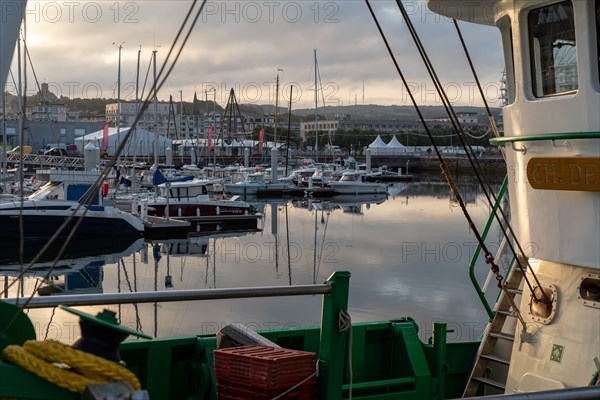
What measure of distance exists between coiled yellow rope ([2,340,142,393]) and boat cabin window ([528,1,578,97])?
17.5ft

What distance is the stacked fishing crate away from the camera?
666cm

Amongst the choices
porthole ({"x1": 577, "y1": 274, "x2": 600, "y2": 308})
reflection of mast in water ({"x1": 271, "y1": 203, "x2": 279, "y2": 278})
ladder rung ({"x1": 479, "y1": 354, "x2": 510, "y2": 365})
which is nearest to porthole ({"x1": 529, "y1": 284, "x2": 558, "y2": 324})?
porthole ({"x1": 577, "y1": 274, "x2": 600, "y2": 308})

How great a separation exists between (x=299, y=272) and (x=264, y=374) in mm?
26761

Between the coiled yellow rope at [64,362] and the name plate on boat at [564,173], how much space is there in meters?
4.68

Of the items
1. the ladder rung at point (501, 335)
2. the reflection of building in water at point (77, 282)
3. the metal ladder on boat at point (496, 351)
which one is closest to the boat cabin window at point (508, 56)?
the metal ladder on boat at point (496, 351)

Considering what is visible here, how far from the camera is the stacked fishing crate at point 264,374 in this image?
666 cm

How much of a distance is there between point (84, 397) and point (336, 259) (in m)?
33.8

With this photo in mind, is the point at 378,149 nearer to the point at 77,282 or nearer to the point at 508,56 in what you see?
the point at 77,282

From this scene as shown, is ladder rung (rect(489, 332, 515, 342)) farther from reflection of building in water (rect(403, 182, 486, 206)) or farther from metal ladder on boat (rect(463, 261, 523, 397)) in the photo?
reflection of building in water (rect(403, 182, 486, 206))

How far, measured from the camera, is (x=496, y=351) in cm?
895

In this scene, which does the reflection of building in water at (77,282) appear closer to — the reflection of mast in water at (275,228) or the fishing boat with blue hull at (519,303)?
the reflection of mast in water at (275,228)

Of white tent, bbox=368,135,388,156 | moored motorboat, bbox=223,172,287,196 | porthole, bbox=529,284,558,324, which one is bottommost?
porthole, bbox=529,284,558,324

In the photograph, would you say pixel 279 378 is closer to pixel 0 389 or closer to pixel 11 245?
pixel 0 389

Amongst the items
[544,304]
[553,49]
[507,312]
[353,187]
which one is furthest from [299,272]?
[353,187]
